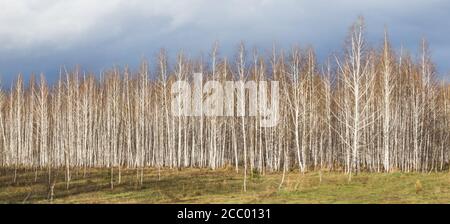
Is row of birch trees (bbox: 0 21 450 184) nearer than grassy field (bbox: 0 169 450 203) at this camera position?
No

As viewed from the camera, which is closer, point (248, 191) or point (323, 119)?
point (248, 191)

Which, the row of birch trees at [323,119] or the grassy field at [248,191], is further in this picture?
the row of birch trees at [323,119]

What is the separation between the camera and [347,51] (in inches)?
1272

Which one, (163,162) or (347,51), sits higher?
(347,51)

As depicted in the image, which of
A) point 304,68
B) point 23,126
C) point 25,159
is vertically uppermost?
point 304,68

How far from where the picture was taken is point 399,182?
24.3 metres

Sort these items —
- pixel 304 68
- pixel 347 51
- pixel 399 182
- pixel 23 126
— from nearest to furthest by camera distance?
1. pixel 399 182
2. pixel 347 51
3. pixel 304 68
4. pixel 23 126

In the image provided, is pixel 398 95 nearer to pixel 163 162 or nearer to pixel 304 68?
pixel 304 68

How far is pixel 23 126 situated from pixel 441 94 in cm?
4800

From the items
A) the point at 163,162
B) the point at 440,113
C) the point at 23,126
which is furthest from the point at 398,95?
the point at 23,126

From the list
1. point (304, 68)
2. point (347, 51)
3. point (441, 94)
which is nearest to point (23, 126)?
point (304, 68)
